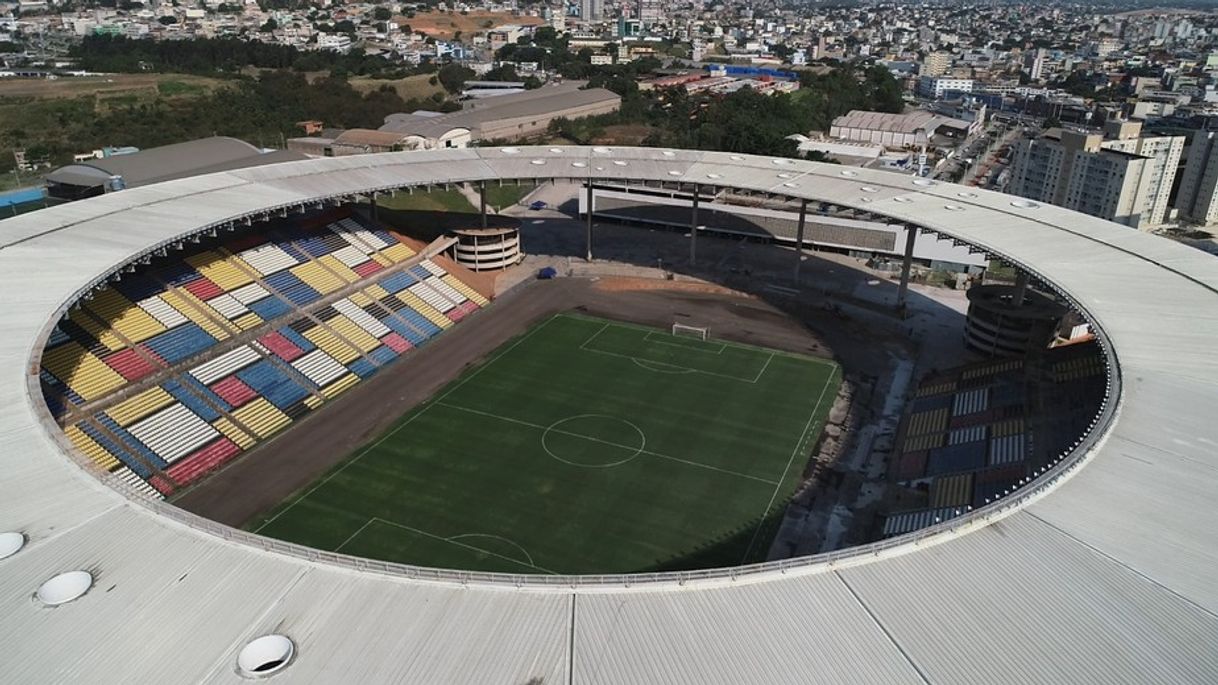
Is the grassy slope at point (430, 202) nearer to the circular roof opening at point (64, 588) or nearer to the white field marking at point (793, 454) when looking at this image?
the white field marking at point (793, 454)

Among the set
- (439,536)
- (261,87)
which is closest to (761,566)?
(439,536)

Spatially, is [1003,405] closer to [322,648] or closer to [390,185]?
[322,648]

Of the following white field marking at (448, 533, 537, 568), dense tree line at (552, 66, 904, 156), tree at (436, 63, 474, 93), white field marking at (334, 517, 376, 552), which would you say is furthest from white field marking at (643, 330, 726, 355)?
tree at (436, 63, 474, 93)

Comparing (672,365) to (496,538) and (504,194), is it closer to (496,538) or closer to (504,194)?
(496,538)

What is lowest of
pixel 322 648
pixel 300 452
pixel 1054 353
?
pixel 300 452

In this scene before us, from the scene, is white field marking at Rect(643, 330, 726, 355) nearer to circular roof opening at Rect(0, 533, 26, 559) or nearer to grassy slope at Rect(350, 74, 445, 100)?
circular roof opening at Rect(0, 533, 26, 559)

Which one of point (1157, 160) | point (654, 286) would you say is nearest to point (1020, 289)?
point (654, 286)
